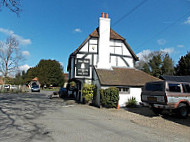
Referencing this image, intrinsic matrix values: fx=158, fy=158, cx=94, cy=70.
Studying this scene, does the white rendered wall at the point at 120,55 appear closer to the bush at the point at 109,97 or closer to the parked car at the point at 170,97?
the bush at the point at 109,97

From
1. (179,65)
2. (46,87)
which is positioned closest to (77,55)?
(179,65)

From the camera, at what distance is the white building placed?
15.2 m

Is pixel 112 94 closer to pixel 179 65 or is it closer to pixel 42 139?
pixel 42 139

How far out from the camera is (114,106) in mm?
13438

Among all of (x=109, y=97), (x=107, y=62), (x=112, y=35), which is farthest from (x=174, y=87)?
(x=112, y=35)

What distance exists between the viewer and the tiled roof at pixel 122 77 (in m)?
14.7

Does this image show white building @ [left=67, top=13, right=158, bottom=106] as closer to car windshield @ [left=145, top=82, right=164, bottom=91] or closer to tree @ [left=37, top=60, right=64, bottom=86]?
car windshield @ [left=145, top=82, right=164, bottom=91]

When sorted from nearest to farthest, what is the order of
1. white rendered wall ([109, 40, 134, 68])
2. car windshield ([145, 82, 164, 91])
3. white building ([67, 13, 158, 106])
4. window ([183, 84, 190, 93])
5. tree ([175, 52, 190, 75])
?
car windshield ([145, 82, 164, 91]), window ([183, 84, 190, 93]), white building ([67, 13, 158, 106]), white rendered wall ([109, 40, 134, 68]), tree ([175, 52, 190, 75])

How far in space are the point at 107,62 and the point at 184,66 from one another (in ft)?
64.1

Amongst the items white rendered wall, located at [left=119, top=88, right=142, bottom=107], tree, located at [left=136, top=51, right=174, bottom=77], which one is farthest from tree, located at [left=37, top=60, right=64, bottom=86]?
white rendered wall, located at [left=119, top=88, right=142, bottom=107]

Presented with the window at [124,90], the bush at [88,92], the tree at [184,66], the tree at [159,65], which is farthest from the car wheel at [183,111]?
the tree at [159,65]

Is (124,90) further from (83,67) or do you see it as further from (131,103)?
(83,67)

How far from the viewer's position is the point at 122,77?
631 inches

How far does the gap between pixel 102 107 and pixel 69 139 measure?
8948 mm
